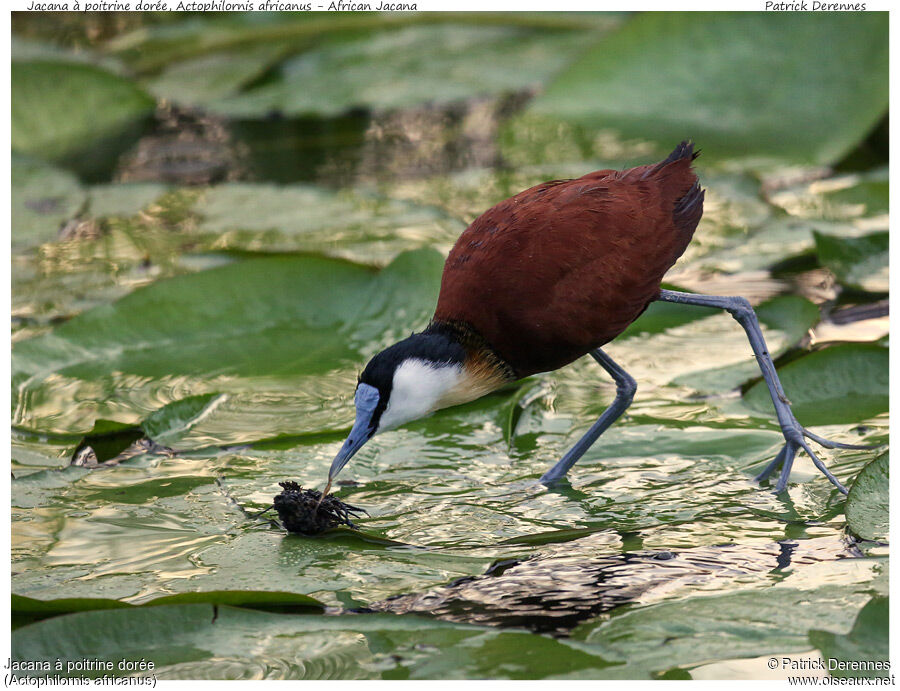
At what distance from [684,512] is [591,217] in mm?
900

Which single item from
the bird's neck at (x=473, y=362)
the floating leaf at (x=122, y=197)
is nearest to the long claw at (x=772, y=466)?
the bird's neck at (x=473, y=362)

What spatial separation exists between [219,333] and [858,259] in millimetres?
2697

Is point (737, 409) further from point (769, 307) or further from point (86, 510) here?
point (86, 510)

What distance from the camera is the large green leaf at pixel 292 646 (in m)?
2.16

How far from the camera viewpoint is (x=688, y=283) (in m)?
4.42

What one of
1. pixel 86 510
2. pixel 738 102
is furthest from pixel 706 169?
pixel 86 510

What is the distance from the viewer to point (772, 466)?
312 centimetres

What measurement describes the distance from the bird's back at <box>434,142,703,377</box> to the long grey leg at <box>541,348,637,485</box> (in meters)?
0.29

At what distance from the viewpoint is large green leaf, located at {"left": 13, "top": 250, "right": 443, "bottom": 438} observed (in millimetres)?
3650

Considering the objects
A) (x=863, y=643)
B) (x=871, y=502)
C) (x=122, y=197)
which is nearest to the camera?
(x=863, y=643)

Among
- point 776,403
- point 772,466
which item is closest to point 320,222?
point 776,403

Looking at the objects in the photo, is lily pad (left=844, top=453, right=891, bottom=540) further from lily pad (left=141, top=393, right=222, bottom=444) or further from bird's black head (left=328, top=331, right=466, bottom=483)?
lily pad (left=141, top=393, right=222, bottom=444)

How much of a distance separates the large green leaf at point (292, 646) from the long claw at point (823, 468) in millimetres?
1174

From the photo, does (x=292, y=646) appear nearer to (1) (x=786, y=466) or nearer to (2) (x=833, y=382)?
(1) (x=786, y=466)
